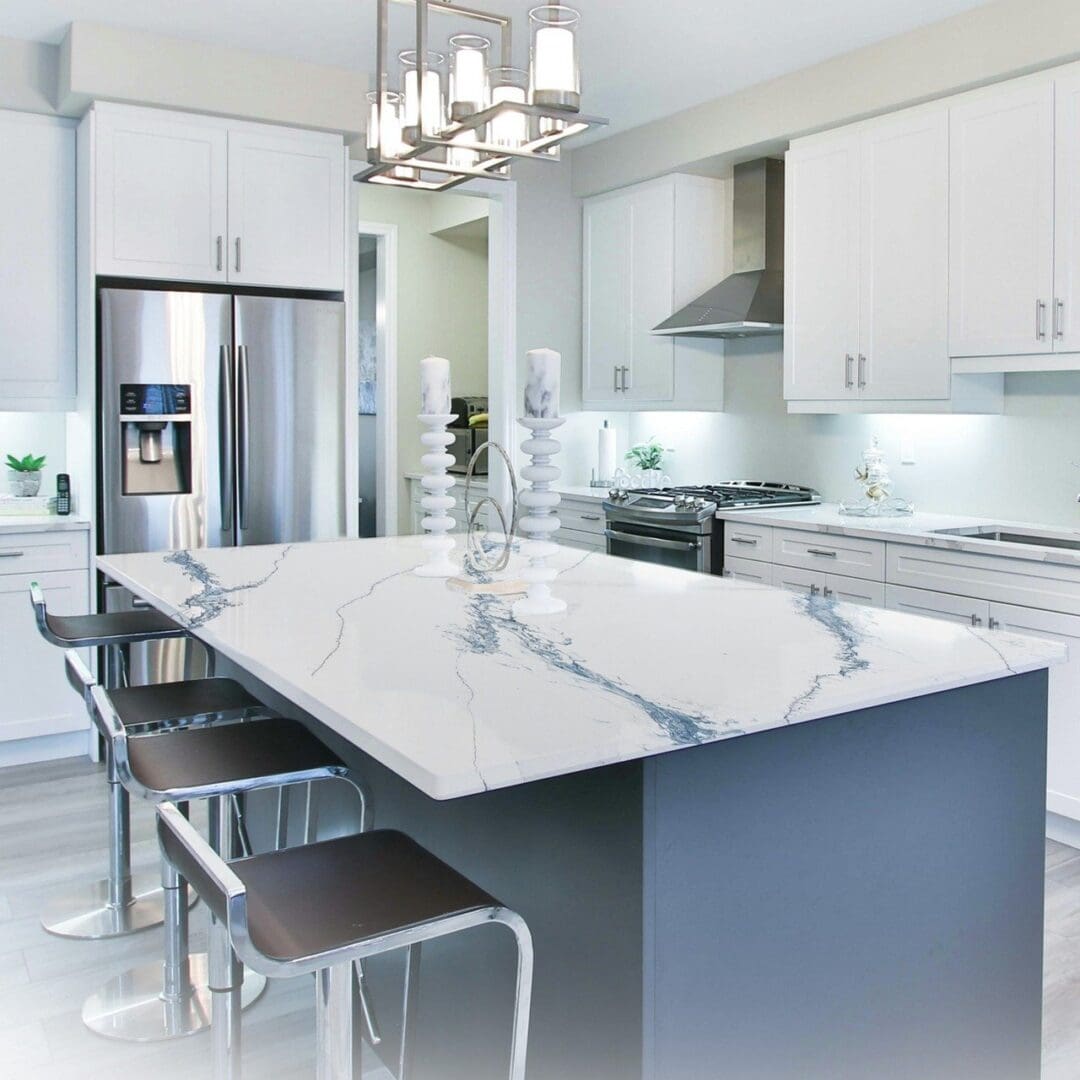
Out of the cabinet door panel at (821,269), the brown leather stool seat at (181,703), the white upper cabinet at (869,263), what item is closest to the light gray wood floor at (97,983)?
the brown leather stool seat at (181,703)

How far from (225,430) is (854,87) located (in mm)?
2649

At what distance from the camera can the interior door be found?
4.32 m

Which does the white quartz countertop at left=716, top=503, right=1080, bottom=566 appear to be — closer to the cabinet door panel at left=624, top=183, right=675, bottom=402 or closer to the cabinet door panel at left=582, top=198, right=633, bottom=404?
the cabinet door panel at left=624, top=183, right=675, bottom=402

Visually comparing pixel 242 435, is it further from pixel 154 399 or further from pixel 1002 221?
pixel 1002 221

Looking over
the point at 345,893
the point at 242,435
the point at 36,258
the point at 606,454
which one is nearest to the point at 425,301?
the point at 606,454

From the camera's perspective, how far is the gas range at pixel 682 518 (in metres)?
4.51

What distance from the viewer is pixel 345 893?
4.97 ft

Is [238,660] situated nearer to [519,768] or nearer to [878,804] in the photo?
[519,768]

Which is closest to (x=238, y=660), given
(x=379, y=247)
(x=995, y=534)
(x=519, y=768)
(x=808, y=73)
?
(x=519, y=768)

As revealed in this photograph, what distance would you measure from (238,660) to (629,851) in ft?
2.55

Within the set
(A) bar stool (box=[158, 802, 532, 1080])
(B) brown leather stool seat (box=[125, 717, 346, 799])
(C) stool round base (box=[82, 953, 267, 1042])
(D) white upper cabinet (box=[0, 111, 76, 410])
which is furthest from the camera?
(D) white upper cabinet (box=[0, 111, 76, 410])

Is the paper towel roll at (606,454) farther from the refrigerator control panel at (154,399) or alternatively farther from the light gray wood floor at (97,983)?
the light gray wood floor at (97,983)

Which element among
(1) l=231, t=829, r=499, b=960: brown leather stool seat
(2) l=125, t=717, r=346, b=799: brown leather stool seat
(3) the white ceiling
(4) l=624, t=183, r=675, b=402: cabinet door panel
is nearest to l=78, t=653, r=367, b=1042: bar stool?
(2) l=125, t=717, r=346, b=799: brown leather stool seat

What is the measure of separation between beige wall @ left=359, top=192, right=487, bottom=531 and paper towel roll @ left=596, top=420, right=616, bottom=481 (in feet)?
5.25
